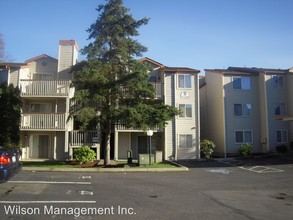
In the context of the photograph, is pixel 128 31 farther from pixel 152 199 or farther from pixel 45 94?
pixel 152 199

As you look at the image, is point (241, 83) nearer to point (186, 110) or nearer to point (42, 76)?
point (186, 110)

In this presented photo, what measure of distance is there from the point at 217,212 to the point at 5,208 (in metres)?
5.29

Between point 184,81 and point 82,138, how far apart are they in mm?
10074

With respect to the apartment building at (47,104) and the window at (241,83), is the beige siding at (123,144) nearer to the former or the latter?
the apartment building at (47,104)

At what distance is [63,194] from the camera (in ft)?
30.6

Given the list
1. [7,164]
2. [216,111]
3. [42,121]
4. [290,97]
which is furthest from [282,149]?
[7,164]

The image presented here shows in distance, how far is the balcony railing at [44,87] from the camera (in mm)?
23531

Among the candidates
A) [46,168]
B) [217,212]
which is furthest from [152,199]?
[46,168]

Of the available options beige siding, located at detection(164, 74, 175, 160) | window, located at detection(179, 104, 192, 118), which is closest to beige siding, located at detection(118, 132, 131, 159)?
beige siding, located at detection(164, 74, 175, 160)

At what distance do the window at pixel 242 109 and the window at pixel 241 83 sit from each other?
170 cm

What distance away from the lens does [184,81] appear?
86.7ft

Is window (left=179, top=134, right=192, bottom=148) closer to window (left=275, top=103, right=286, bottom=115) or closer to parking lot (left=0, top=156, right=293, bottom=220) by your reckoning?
window (left=275, top=103, right=286, bottom=115)

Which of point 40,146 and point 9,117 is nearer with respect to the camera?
point 9,117

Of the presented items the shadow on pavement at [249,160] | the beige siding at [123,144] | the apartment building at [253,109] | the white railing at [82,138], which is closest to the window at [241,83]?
the apartment building at [253,109]
